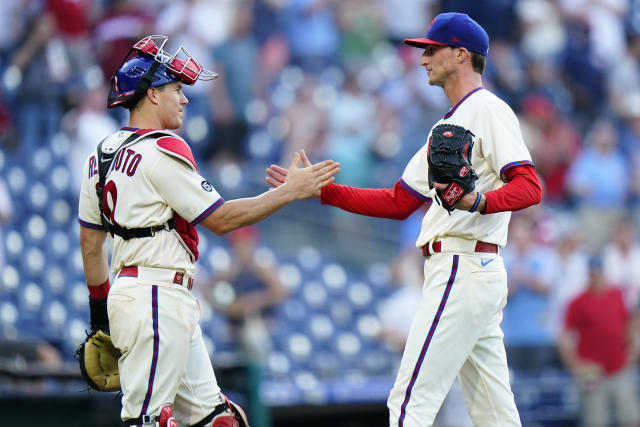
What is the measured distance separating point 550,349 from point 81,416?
15.6 feet

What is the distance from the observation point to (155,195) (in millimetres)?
4102

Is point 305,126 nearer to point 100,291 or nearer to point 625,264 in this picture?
point 625,264

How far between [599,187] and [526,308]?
224cm

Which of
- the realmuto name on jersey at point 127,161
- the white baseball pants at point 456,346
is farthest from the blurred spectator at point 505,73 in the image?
the realmuto name on jersey at point 127,161

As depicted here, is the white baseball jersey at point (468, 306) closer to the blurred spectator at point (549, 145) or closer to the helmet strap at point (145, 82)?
the helmet strap at point (145, 82)

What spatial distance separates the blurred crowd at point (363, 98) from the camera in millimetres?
8961

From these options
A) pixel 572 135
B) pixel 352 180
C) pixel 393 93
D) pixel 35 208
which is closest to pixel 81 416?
pixel 35 208

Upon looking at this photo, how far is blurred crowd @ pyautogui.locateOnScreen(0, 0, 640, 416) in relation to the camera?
896 centimetres

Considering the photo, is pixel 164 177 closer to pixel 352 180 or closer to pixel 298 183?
pixel 298 183

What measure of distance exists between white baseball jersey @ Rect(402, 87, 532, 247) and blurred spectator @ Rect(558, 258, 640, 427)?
208 inches

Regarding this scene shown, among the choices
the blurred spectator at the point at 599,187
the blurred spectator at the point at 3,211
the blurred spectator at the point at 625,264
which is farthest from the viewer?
the blurred spectator at the point at 599,187

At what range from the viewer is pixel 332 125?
10164mm

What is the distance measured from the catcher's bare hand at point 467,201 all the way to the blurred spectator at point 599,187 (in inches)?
287

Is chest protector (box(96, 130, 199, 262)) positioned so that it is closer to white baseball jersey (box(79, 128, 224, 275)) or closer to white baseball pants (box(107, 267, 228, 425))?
white baseball jersey (box(79, 128, 224, 275))
